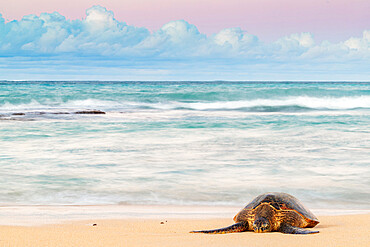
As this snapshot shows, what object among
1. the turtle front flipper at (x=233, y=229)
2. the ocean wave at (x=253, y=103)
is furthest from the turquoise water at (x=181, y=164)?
the ocean wave at (x=253, y=103)

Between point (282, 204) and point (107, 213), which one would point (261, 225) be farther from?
point (107, 213)

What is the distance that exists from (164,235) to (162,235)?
0.7 inches

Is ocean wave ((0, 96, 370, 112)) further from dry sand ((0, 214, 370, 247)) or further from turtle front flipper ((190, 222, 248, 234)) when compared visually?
turtle front flipper ((190, 222, 248, 234))

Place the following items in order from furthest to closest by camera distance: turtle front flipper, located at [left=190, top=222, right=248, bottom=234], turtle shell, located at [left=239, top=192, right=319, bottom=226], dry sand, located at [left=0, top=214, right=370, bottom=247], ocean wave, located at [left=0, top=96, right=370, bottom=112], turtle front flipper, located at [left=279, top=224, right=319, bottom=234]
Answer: ocean wave, located at [left=0, top=96, right=370, bottom=112], turtle shell, located at [left=239, top=192, right=319, bottom=226], turtle front flipper, located at [left=190, top=222, right=248, bottom=234], turtle front flipper, located at [left=279, top=224, right=319, bottom=234], dry sand, located at [left=0, top=214, right=370, bottom=247]

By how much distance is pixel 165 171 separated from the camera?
7.95 m

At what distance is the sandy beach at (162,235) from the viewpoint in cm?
351

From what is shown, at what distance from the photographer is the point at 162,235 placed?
12.9 ft

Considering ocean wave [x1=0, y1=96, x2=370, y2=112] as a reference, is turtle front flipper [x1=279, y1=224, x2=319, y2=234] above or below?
above

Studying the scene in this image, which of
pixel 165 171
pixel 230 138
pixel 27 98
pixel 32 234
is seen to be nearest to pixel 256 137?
pixel 230 138

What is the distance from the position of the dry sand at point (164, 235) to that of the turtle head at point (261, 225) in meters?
0.06

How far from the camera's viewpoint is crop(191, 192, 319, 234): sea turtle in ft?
12.5

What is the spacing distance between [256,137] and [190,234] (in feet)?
30.5

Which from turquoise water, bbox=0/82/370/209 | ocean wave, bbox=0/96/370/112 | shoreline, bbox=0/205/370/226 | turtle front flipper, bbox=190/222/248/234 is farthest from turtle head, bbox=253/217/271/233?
ocean wave, bbox=0/96/370/112

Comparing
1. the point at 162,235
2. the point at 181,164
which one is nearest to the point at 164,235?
the point at 162,235
